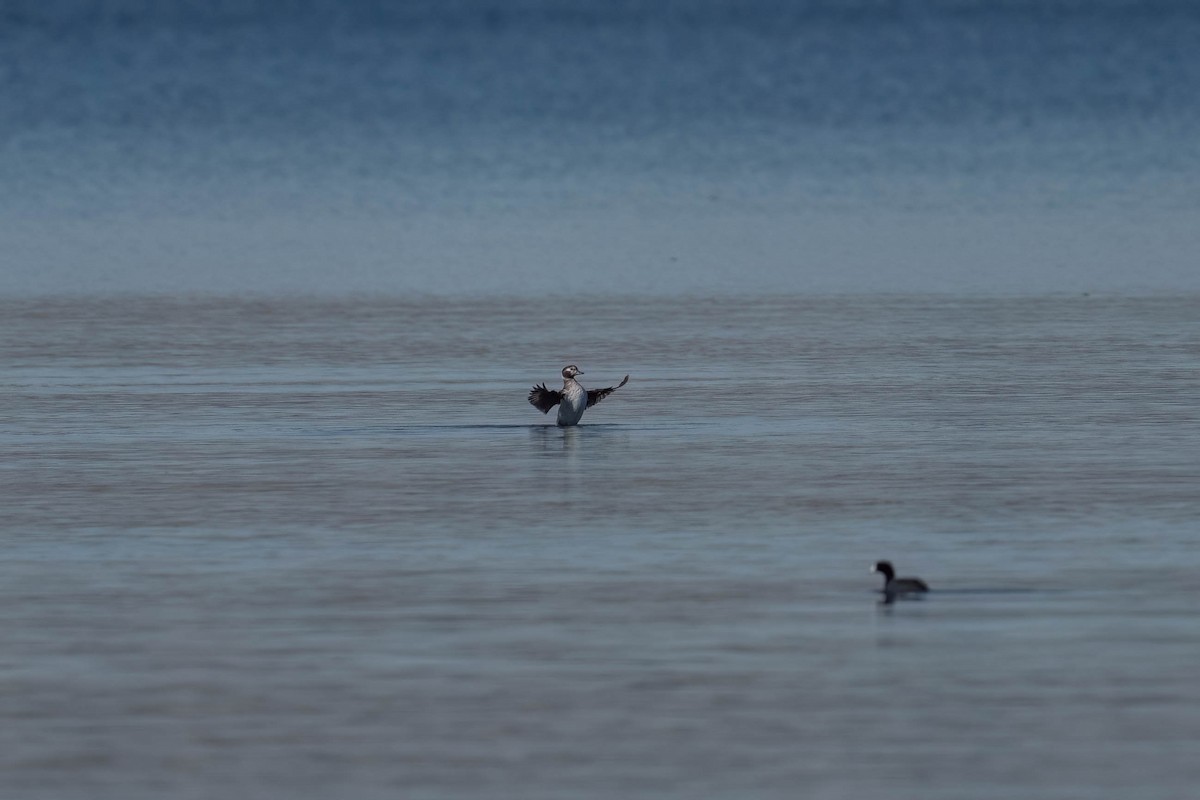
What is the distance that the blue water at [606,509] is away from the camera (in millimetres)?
11172

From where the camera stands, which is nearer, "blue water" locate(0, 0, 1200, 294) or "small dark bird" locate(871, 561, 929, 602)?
"small dark bird" locate(871, 561, 929, 602)

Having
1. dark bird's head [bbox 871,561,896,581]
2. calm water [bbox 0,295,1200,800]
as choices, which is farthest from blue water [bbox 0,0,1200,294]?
dark bird's head [bbox 871,561,896,581]

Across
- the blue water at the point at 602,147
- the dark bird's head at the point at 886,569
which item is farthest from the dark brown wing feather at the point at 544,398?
the blue water at the point at 602,147

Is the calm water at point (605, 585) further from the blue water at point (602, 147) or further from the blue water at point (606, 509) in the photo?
the blue water at point (602, 147)

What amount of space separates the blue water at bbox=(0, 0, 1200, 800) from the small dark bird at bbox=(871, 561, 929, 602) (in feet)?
0.41

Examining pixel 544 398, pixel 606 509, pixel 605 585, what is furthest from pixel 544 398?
pixel 605 585

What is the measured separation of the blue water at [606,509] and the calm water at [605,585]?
3 cm

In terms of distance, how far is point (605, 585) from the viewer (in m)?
14.3

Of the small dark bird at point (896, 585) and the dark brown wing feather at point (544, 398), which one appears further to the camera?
the dark brown wing feather at point (544, 398)

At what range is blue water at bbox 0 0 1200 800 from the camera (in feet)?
36.7

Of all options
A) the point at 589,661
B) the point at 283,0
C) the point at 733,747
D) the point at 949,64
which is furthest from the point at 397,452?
the point at 283,0

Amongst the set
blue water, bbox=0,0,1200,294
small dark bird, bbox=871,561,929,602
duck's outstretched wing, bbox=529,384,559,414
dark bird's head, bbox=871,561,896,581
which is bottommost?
small dark bird, bbox=871,561,929,602

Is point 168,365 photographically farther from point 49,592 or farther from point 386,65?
point 386,65

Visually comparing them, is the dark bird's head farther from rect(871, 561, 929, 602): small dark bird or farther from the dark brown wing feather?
the dark brown wing feather
